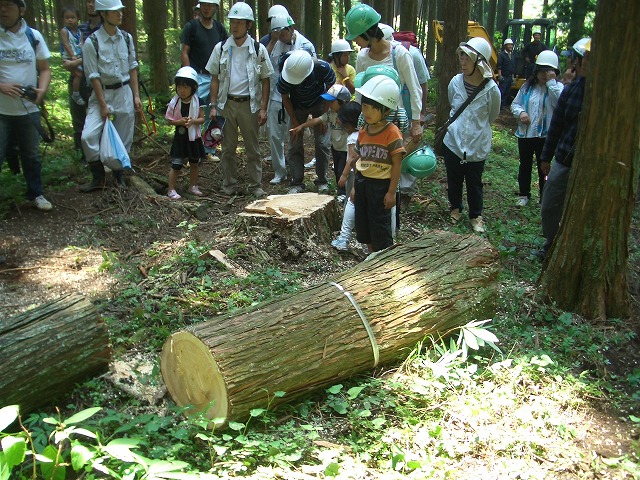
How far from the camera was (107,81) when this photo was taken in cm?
686

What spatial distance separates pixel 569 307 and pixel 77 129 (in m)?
6.42

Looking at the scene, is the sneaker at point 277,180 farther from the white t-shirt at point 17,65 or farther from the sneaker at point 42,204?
the white t-shirt at point 17,65

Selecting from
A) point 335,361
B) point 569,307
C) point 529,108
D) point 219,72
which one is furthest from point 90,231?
point 529,108

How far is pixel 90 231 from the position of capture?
6.20m

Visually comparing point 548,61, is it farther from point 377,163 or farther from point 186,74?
point 186,74

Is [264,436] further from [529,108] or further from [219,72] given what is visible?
[529,108]

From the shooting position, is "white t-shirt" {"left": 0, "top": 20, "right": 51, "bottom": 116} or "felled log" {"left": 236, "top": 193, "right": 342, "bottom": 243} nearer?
"felled log" {"left": 236, "top": 193, "right": 342, "bottom": 243}

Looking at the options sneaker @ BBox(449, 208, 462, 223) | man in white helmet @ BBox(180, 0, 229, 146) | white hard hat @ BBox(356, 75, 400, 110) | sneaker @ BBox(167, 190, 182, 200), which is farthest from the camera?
man in white helmet @ BBox(180, 0, 229, 146)

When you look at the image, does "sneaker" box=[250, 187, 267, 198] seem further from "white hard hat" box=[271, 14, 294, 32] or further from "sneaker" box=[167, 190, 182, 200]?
"white hard hat" box=[271, 14, 294, 32]

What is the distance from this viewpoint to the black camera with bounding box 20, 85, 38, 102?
19.5 feet

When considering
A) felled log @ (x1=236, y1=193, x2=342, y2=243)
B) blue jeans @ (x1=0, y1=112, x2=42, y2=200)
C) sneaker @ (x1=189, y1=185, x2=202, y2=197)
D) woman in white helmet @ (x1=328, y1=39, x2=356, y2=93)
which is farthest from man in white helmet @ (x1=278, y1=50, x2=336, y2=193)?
blue jeans @ (x1=0, y1=112, x2=42, y2=200)

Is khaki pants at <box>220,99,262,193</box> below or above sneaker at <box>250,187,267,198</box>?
above

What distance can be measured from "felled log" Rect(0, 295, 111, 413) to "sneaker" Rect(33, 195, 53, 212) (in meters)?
3.01

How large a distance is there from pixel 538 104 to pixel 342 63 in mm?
2361
